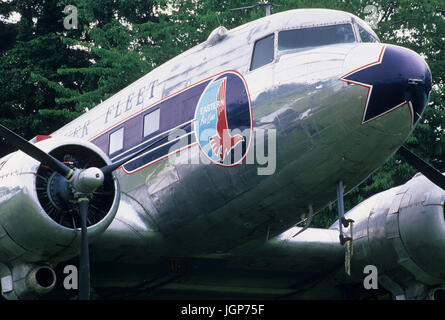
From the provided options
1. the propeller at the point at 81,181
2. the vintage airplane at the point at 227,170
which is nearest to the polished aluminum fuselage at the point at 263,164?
the vintage airplane at the point at 227,170

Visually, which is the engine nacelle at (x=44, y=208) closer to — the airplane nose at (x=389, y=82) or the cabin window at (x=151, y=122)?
the cabin window at (x=151, y=122)

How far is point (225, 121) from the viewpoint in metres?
8.58

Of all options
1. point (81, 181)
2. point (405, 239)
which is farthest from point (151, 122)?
point (405, 239)

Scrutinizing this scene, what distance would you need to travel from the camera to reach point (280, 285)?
11.1 m

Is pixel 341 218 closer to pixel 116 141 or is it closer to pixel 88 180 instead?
pixel 88 180

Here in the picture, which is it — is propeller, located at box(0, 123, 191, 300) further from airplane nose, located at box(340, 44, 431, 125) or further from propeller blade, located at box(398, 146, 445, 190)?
propeller blade, located at box(398, 146, 445, 190)

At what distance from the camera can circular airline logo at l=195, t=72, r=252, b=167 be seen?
8422 mm

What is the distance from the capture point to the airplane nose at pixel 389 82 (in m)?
7.74

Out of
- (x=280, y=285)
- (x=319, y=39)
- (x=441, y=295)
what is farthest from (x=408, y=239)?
(x=319, y=39)

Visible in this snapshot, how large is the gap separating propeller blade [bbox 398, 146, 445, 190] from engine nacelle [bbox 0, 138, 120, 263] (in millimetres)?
4088

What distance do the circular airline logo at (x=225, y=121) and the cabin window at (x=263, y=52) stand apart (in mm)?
279

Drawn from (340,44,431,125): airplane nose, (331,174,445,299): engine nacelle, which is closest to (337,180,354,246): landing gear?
(340,44,431,125): airplane nose

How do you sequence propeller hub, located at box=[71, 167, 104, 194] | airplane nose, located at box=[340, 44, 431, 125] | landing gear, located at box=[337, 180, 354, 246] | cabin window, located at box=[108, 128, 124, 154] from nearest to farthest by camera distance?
airplane nose, located at box=[340, 44, 431, 125], propeller hub, located at box=[71, 167, 104, 194], landing gear, located at box=[337, 180, 354, 246], cabin window, located at box=[108, 128, 124, 154]

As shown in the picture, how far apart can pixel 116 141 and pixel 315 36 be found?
336cm
